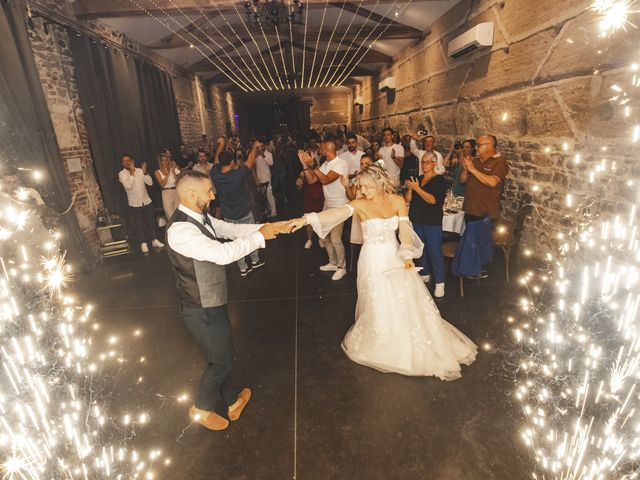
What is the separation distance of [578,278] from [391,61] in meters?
9.63

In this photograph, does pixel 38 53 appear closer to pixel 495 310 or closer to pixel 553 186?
pixel 495 310

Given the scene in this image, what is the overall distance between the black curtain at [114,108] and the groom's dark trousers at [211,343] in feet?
15.0

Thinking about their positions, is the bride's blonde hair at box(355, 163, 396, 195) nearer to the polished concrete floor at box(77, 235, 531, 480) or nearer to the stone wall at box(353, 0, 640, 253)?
the polished concrete floor at box(77, 235, 531, 480)

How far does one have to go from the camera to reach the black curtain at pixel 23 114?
398cm

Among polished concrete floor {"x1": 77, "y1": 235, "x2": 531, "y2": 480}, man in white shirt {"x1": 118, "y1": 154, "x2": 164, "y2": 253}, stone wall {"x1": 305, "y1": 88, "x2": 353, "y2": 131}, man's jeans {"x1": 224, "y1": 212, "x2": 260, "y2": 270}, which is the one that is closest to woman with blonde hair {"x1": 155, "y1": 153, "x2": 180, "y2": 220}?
man in white shirt {"x1": 118, "y1": 154, "x2": 164, "y2": 253}

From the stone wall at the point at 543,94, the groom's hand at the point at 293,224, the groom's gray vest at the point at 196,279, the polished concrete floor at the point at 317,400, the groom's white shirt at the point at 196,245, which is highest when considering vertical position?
the stone wall at the point at 543,94

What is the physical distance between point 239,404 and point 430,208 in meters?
2.48

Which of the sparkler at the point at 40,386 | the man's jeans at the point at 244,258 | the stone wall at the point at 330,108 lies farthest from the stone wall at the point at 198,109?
the sparkler at the point at 40,386

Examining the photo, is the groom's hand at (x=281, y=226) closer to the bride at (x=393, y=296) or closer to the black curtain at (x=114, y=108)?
the bride at (x=393, y=296)

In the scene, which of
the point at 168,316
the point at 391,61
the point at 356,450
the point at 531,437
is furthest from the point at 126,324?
the point at 391,61

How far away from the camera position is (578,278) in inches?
101

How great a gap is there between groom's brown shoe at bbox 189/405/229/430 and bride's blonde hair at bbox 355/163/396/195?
192cm

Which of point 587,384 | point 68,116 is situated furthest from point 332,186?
point 68,116

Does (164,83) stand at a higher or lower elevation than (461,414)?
higher
